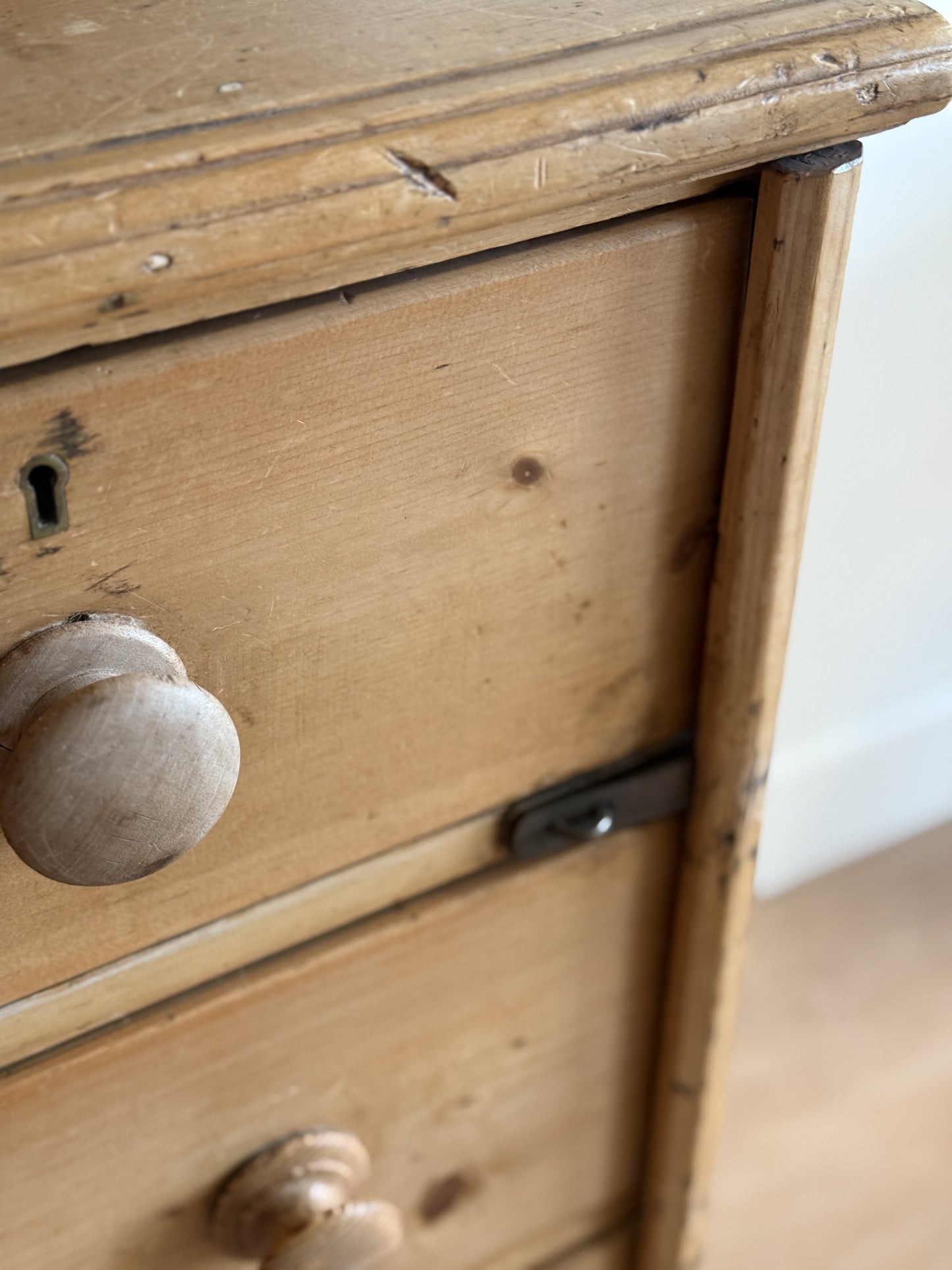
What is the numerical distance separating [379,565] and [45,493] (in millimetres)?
100

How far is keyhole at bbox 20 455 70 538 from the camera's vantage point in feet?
1.05

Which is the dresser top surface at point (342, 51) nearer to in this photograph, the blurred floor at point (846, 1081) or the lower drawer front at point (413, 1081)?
the lower drawer front at point (413, 1081)

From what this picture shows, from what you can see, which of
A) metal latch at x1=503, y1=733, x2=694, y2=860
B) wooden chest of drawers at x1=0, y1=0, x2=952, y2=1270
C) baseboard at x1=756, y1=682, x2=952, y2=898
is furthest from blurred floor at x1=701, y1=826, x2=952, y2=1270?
metal latch at x1=503, y1=733, x2=694, y2=860

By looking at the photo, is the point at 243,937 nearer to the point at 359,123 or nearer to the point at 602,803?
the point at 602,803

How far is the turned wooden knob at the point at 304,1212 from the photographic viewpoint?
484 mm

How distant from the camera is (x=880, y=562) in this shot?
38.3 inches

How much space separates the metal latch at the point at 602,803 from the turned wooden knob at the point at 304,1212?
5.3 inches

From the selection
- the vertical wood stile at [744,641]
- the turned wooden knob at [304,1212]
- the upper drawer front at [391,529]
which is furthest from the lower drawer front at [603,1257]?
the upper drawer front at [391,529]

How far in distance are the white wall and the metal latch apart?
0.41 meters

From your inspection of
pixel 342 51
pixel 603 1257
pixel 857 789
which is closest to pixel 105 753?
pixel 342 51

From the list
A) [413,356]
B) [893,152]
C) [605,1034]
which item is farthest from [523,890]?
[893,152]

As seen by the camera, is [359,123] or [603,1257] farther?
[603,1257]

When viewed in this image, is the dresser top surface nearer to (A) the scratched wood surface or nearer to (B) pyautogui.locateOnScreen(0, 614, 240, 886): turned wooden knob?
(A) the scratched wood surface

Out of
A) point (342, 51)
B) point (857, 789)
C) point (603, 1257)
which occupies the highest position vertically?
point (857, 789)
